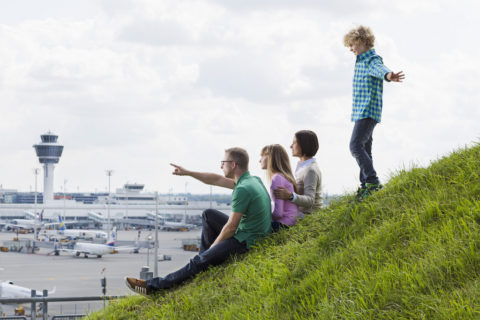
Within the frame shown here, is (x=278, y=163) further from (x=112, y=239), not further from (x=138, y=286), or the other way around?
(x=112, y=239)

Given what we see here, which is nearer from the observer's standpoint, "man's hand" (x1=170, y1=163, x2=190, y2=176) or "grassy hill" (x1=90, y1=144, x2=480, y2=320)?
"grassy hill" (x1=90, y1=144, x2=480, y2=320)

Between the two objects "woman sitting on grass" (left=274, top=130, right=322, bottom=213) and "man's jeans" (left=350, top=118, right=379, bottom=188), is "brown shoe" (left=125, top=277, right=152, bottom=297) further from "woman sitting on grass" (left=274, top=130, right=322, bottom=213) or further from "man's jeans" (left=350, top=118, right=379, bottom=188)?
"man's jeans" (left=350, top=118, right=379, bottom=188)

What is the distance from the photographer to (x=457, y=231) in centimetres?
386

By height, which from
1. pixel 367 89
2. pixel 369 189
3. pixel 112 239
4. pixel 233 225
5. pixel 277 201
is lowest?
pixel 112 239

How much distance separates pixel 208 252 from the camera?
17.2 feet

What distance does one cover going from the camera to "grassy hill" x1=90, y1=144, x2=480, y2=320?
3.32 m

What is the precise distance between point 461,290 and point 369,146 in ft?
9.28

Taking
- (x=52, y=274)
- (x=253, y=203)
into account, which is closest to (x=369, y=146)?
(x=253, y=203)

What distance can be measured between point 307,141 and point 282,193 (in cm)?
81

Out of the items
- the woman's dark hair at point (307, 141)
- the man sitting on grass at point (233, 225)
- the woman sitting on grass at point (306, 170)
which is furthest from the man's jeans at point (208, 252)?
the woman's dark hair at point (307, 141)

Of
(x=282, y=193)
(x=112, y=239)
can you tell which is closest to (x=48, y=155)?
(x=112, y=239)

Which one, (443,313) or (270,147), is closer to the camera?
(443,313)

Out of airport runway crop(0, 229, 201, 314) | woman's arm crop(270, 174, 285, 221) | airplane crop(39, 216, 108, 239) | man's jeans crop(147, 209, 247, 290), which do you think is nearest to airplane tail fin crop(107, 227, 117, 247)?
airplane crop(39, 216, 108, 239)

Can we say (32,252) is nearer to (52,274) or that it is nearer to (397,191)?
(52,274)
